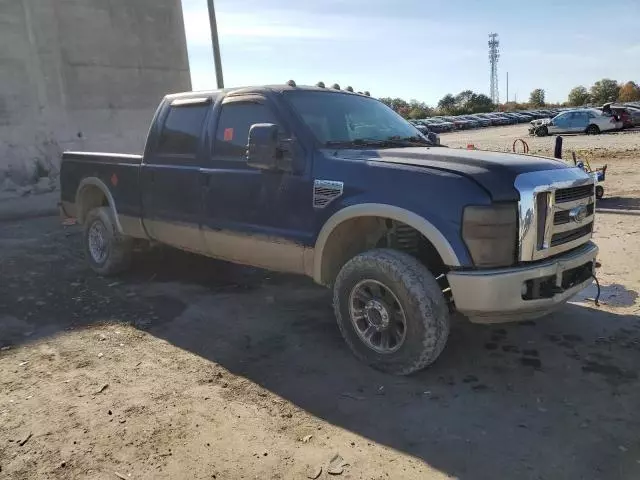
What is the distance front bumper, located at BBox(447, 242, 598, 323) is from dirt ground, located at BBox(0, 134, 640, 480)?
1.62ft

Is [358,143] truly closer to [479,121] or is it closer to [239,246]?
[239,246]

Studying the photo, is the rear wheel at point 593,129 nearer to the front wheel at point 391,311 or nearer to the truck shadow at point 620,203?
the truck shadow at point 620,203

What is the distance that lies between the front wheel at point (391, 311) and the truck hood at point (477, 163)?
66 cm

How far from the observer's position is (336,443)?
2.96 meters

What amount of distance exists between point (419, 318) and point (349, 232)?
0.93 metres

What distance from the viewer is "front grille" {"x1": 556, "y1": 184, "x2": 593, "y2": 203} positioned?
3.55 m

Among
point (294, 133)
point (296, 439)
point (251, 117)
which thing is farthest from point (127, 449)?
point (251, 117)

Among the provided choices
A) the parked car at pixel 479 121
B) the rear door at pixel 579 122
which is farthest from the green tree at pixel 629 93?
the rear door at pixel 579 122

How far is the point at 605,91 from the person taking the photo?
81312 mm

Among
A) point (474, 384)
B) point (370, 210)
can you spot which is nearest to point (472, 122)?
point (370, 210)

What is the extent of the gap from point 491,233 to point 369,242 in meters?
1.18

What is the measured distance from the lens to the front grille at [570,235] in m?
3.55

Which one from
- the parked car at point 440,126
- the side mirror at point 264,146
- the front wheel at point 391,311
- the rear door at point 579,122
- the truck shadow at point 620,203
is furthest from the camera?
the parked car at point 440,126

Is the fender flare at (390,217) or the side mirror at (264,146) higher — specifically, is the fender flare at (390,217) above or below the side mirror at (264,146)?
below
